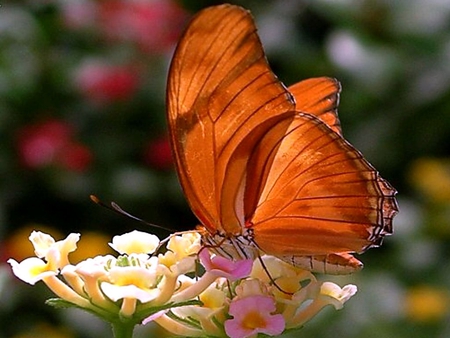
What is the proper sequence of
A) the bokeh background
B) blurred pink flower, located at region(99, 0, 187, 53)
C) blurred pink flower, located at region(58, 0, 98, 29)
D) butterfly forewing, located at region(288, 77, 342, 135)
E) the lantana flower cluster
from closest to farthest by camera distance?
the lantana flower cluster < butterfly forewing, located at region(288, 77, 342, 135) < the bokeh background < blurred pink flower, located at region(58, 0, 98, 29) < blurred pink flower, located at region(99, 0, 187, 53)

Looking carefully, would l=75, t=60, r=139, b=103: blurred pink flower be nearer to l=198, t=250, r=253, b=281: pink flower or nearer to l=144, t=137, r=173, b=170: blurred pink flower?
l=144, t=137, r=173, b=170: blurred pink flower

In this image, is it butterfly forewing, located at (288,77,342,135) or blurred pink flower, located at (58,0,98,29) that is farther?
blurred pink flower, located at (58,0,98,29)

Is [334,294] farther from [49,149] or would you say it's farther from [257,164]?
[49,149]

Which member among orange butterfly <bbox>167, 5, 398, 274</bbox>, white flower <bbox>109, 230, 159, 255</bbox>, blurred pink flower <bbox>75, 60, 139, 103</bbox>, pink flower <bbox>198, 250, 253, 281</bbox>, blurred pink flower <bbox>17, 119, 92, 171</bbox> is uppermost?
orange butterfly <bbox>167, 5, 398, 274</bbox>

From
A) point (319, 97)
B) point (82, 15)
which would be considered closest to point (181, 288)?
point (319, 97)

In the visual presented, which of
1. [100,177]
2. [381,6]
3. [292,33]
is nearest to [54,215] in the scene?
[100,177]

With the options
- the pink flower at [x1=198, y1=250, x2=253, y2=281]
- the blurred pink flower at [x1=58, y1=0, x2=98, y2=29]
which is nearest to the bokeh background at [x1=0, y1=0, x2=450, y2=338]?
the blurred pink flower at [x1=58, y1=0, x2=98, y2=29]
